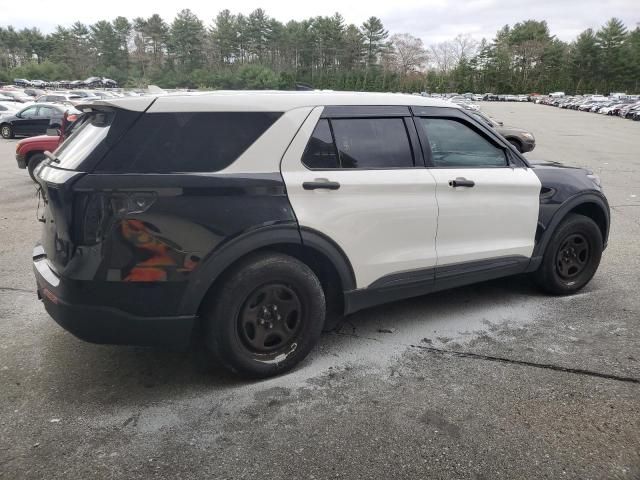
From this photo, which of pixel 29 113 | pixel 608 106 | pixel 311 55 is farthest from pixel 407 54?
pixel 29 113

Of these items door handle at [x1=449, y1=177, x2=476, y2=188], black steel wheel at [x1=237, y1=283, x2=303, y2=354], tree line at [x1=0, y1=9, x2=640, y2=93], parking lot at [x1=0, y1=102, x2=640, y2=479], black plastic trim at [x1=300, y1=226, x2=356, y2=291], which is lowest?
parking lot at [x1=0, y1=102, x2=640, y2=479]

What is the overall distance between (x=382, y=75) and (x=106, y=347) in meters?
105

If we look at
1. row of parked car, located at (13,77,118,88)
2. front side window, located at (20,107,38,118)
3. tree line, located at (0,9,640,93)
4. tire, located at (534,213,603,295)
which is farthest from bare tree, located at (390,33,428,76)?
tire, located at (534,213,603,295)

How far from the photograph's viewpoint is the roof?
2918 millimetres

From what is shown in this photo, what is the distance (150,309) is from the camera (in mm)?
2850

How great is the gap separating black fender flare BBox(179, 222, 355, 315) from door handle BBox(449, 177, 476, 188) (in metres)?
1.13

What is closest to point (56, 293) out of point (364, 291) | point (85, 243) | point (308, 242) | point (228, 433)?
point (85, 243)

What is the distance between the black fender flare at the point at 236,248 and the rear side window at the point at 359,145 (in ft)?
1.47

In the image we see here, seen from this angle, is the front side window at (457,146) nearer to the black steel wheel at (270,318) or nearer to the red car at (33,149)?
the black steel wheel at (270,318)

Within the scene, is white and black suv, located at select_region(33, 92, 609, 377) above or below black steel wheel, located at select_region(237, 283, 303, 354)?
above

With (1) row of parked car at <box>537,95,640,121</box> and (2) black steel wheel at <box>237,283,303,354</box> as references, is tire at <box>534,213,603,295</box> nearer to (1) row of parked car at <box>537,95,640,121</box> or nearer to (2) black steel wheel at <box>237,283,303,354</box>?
(2) black steel wheel at <box>237,283,303,354</box>

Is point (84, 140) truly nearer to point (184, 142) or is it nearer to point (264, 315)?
point (184, 142)

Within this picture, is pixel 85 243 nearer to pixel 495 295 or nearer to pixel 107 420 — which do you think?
pixel 107 420

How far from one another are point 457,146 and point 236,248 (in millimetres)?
2015
